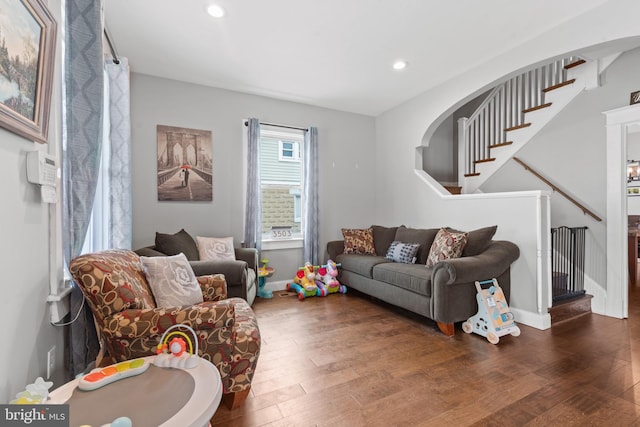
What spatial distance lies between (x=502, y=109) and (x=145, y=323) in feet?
16.4

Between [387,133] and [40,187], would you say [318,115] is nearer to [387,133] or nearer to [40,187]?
[387,133]

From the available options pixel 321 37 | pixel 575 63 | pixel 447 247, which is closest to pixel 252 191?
pixel 321 37

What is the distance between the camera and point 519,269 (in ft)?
9.95

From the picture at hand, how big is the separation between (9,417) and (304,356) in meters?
1.71

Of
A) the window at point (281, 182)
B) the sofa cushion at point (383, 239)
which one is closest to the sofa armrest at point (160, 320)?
the window at point (281, 182)

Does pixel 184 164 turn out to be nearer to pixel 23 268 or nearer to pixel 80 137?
pixel 80 137

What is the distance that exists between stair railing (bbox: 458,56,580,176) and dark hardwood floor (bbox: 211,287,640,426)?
8.65 feet

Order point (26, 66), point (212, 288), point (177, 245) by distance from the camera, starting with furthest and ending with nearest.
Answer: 1. point (177, 245)
2. point (212, 288)
3. point (26, 66)

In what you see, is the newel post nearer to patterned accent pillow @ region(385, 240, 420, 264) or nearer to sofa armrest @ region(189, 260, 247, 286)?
patterned accent pillow @ region(385, 240, 420, 264)

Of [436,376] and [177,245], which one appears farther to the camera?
[177,245]

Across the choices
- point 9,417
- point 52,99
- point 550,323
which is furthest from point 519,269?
point 52,99

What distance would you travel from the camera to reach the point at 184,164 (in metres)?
3.71

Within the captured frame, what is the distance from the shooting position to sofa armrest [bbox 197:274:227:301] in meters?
2.29

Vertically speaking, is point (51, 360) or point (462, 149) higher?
point (462, 149)
